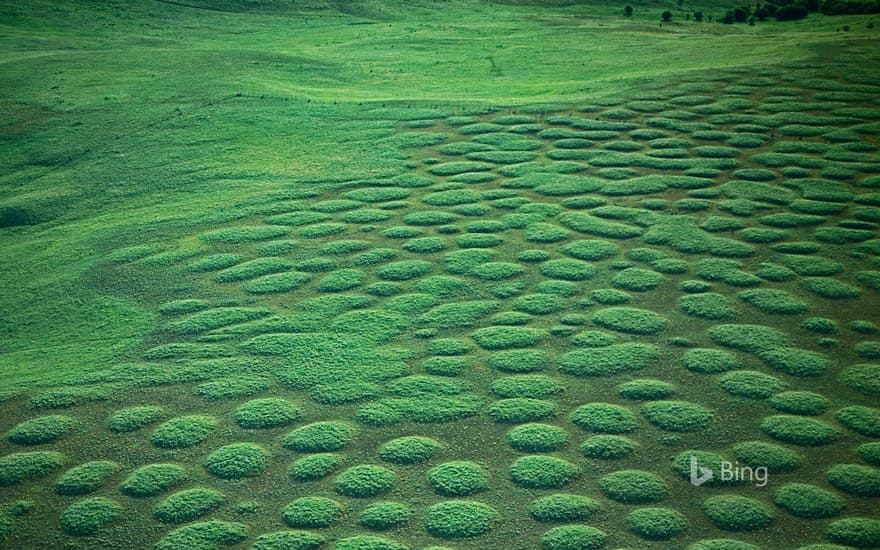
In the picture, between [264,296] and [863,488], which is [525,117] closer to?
[264,296]

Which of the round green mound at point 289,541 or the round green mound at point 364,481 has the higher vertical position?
the round green mound at point 364,481

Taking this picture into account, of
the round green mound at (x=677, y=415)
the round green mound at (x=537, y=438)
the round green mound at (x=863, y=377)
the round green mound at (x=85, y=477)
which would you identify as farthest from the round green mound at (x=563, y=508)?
the round green mound at (x=85, y=477)

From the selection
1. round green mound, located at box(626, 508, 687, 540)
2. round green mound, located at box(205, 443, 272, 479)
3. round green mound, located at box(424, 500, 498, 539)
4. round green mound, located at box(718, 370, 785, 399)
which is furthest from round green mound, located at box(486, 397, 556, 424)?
round green mound, located at box(205, 443, 272, 479)

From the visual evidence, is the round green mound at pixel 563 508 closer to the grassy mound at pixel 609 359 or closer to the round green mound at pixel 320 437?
the grassy mound at pixel 609 359

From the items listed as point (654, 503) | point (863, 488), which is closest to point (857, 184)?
point (863, 488)

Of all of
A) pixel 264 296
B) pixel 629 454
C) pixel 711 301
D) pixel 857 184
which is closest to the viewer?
pixel 629 454

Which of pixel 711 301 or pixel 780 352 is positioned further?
pixel 711 301

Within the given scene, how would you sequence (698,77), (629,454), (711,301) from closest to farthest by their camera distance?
(629,454)
(711,301)
(698,77)
